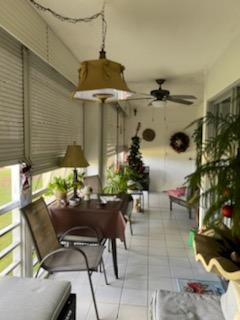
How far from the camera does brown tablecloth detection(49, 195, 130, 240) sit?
2721 mm

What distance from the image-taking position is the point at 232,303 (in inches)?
50.3

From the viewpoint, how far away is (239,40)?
237 centimetres

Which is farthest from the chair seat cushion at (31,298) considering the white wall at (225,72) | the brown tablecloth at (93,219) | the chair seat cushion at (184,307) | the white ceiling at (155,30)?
the white wall at (225,72)

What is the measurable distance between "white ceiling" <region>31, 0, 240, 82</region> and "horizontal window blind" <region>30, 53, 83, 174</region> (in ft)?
1.25

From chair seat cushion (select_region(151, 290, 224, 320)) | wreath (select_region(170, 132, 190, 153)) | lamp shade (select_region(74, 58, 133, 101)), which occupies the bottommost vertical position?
chair seat cushion (select_region(151, 290, 224, 320))

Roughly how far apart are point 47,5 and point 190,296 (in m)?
2.20

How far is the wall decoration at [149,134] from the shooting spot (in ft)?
24.9

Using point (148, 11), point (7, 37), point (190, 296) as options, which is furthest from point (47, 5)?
point (190, 296)

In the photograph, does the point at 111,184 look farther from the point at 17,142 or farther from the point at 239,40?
the point at 239,40

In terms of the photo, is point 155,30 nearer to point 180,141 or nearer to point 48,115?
point 48,115

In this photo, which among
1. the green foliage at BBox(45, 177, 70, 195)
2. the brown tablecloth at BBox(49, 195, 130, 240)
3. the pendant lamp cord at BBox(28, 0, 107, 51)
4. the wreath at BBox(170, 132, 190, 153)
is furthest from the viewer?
the wreath at BBox(170, 132, 190, 153)

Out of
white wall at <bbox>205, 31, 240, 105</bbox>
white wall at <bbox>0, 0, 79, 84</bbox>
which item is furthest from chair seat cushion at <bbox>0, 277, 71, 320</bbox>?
white wall at <bbox>205, 31, 240, 105</bbox>

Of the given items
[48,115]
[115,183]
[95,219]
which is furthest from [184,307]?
[115,183]

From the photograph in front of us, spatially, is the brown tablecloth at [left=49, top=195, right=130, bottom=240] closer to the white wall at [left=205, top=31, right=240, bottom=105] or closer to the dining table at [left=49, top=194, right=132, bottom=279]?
the dining table at [left=49, top=194, right=132, bottom=279]
